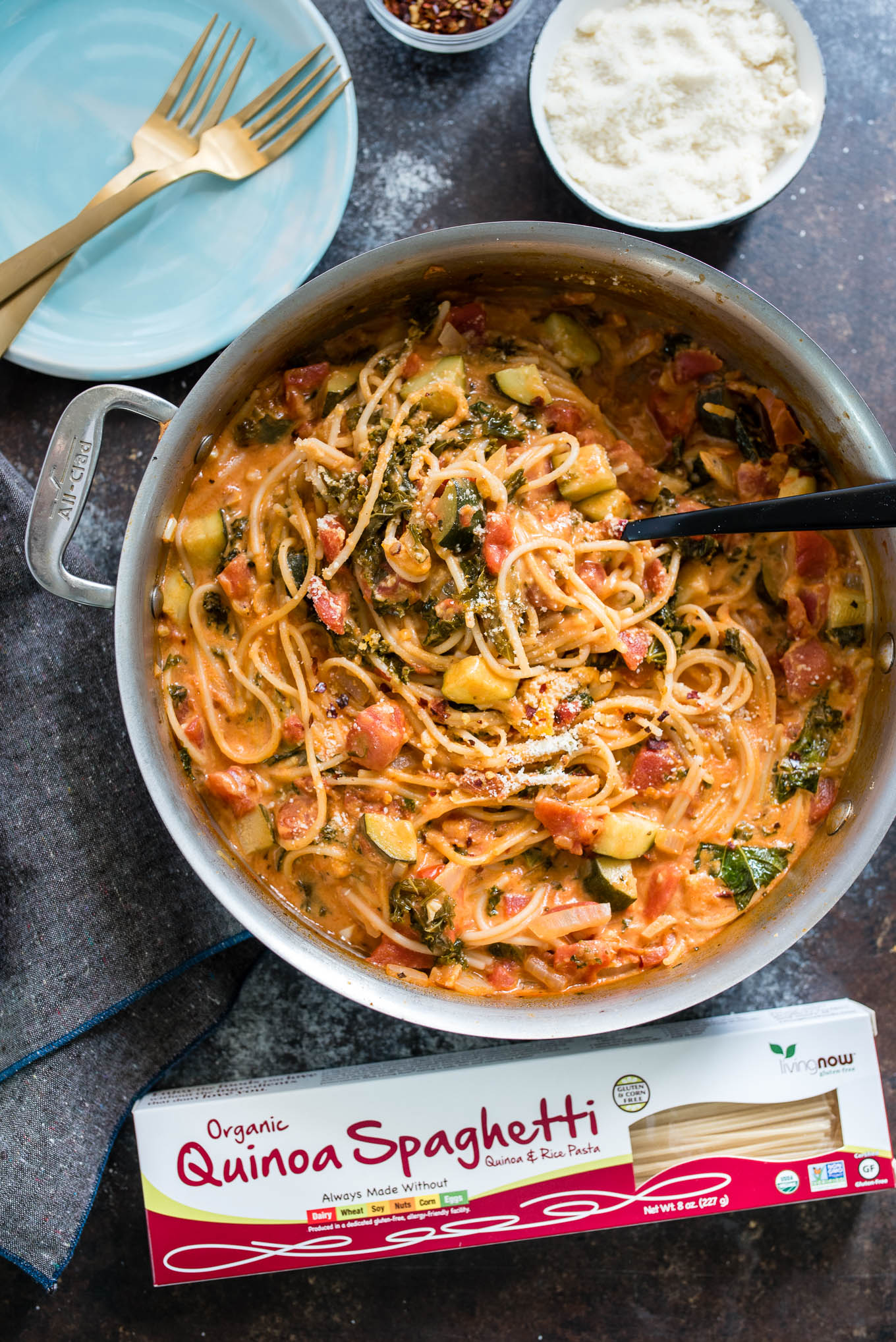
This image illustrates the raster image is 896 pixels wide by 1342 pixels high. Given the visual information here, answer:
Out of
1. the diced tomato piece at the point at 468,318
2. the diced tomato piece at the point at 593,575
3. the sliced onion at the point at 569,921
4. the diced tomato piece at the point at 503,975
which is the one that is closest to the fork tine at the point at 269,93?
the diced tomato piece at the point at 468,318

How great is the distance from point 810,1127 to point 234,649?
263cm

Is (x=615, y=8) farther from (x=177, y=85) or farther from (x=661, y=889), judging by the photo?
(x=661, y=889)

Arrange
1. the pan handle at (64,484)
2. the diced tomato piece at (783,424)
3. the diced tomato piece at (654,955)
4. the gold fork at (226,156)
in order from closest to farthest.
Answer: the pan handle at (64,484), the diced tomato piece at (654,955), the diced tomato piece at (783,424), the gold fork at (226,156)

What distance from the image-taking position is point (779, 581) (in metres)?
3.31

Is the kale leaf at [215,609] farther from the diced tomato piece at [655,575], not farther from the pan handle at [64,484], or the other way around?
the diced tomato piece at [655,575]

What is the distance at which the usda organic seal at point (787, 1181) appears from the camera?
336 centimetres

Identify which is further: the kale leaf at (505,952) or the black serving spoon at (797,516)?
the kale leaf at (505,952)

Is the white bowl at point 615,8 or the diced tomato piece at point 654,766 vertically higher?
the white bowl at point 615,8

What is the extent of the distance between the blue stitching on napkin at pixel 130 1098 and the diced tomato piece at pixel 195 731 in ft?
2.37

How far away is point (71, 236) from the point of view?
335 centimetres

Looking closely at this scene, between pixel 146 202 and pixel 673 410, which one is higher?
pixel 146 202

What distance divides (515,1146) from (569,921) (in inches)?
34.5

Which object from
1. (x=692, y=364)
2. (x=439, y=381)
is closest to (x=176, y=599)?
(x=439, y=381)

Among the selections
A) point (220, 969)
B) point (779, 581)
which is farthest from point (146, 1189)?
point (779, 581)
